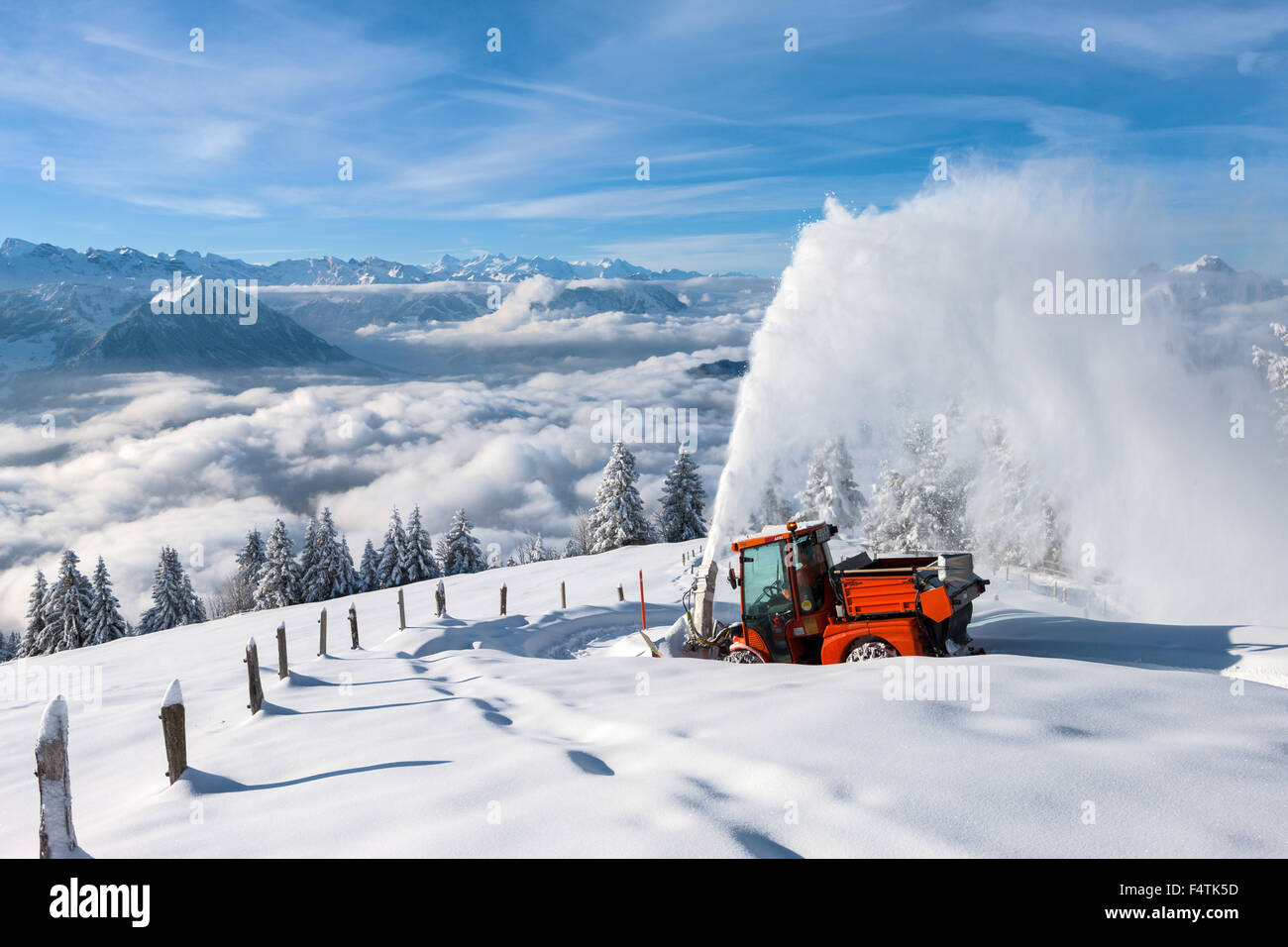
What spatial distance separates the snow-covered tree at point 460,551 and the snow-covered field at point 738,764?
50564mm

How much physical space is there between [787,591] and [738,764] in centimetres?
565

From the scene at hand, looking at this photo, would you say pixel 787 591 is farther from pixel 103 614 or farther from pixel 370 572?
pixel 370 572

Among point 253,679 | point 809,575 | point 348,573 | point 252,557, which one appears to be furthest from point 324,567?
point 809,575

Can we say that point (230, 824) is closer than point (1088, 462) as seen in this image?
Yes

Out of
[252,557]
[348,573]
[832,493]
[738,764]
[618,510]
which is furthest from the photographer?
[252,557]

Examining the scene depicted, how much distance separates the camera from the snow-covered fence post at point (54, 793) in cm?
499

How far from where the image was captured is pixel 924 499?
3650cm

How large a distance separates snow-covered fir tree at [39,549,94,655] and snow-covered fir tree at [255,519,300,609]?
11.9 m

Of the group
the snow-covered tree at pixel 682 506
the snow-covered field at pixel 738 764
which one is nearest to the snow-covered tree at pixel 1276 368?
the snow-covered field at pixel 738 764

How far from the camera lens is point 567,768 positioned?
19.9ft

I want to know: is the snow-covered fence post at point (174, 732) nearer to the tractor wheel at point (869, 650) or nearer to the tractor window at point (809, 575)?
the tractor window at point (809, 575)
